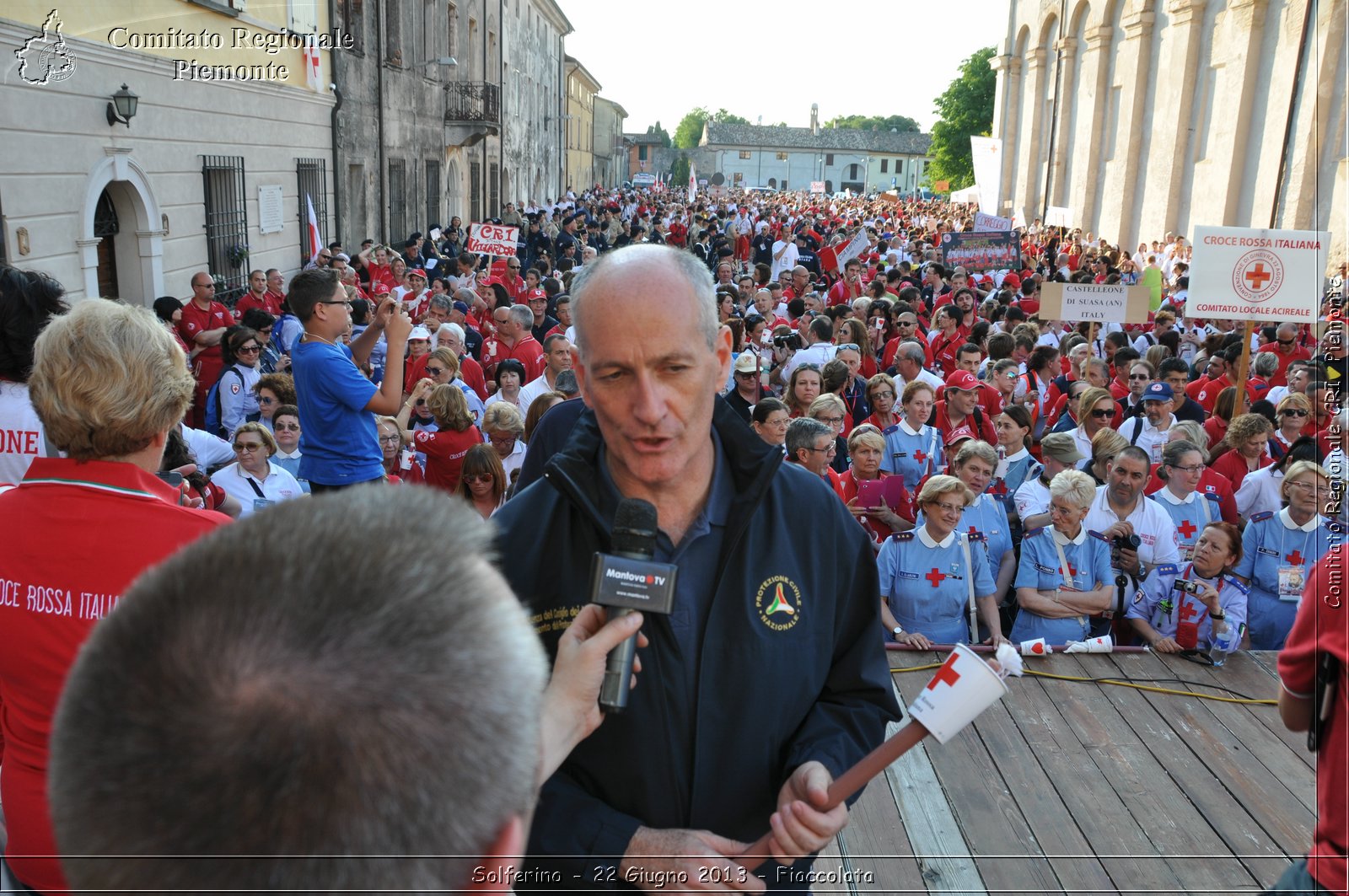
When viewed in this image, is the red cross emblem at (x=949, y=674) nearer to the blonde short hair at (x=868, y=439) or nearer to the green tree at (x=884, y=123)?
the blonde short hair at (x=868, y=439)

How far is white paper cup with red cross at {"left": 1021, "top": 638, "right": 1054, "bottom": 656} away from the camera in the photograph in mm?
5188

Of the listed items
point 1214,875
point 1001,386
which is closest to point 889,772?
point 1214,875

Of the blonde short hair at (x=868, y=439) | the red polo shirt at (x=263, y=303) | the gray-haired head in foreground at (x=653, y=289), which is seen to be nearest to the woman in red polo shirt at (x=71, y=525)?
the gray-haired head in foreground at (x=653, y=289)

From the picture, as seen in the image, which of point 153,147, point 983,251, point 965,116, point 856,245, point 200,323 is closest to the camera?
point 200,323

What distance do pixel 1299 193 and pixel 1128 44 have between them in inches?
444

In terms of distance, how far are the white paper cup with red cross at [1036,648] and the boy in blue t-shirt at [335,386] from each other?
12.2 ft

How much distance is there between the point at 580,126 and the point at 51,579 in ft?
252

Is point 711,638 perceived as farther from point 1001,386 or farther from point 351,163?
point 351,163

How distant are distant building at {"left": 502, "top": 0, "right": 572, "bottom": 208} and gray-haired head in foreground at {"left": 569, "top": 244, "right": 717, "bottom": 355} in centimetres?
3901

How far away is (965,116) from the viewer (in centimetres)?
5788

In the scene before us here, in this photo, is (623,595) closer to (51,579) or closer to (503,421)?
(51,579)

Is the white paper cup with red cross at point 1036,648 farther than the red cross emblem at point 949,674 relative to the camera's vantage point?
Yes

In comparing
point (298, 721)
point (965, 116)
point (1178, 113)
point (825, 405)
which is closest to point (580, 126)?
point (965, 116)

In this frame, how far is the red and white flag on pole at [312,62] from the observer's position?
17.6 metres
